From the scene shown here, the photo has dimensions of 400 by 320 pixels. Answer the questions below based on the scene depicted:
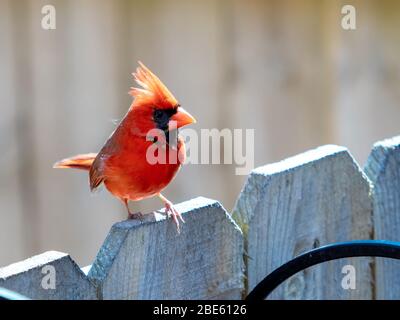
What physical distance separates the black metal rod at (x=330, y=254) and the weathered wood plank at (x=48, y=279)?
1.09ft

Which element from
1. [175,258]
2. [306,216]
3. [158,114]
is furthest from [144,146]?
[175,258]

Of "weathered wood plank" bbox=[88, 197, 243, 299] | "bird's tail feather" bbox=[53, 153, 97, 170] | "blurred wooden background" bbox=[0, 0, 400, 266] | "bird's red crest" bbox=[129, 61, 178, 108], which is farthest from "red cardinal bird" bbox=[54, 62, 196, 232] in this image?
"weathered wood plank" bbox=[88, 197, 243, 299]

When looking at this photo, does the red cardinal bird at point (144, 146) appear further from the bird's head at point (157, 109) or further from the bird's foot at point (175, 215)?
the bird's foot at point (175, 215)

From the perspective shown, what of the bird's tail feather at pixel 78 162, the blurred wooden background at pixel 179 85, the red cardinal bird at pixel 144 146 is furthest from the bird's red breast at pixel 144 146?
the blurred wooden background at pixel 179 85

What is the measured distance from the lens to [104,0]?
10.9ft

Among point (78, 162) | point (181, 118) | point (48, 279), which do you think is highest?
point (181, 118)

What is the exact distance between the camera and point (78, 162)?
309 cm

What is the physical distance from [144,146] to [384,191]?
698mm

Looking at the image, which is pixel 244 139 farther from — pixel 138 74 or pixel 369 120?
pixel 138 74

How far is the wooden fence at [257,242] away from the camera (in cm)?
203

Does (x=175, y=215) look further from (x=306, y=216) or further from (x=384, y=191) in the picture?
(x=384, y=191)

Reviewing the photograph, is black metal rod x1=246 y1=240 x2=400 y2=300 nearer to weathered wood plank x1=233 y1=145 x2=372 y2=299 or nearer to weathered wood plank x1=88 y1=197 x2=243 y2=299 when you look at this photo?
weathered wood plank x1=88 y1=197 x2=243 y2=299

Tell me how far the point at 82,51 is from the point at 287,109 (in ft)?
2.53
